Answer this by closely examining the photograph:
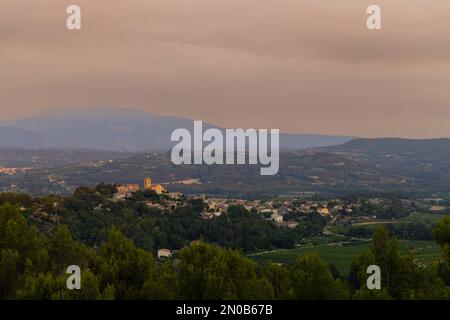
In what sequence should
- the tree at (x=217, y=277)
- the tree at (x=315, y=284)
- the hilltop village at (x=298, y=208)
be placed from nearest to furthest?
the tree at (x=217, y=277) < the tree at (x=315, y=284) < the hilltop village at (x=298, y=208)

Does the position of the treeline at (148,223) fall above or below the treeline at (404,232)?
above

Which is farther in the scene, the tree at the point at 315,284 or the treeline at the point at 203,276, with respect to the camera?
the tree at the point at 315,284

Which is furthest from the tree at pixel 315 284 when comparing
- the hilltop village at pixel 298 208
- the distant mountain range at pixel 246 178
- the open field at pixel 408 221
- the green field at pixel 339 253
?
the distant mountain range at pixel 246 178

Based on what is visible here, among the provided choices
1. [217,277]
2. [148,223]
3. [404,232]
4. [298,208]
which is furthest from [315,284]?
[298,208]

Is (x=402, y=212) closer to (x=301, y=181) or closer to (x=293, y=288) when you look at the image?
(x=293, y=288)

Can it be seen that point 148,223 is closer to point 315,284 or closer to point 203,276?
point 203,276

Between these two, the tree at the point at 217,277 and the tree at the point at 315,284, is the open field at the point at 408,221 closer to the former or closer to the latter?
the tree at the point at 315,284
